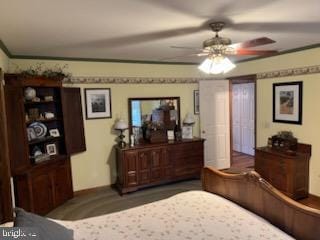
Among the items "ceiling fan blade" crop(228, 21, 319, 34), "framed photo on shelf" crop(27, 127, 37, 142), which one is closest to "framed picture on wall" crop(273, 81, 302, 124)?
"ceiling fan blade" crop(228, 21, 319, 34)

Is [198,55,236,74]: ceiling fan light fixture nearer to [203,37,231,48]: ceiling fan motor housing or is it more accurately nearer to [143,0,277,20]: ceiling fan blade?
[203,37,231,48]: ceiling fan motor housing

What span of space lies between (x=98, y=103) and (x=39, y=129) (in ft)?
3.57

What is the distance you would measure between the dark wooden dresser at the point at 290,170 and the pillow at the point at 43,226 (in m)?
3.17

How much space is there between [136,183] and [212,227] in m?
2.57

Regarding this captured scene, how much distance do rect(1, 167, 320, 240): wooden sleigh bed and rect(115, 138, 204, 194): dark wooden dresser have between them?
6.25ft

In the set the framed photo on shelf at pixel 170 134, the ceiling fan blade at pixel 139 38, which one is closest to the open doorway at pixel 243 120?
the framed photo on shelf at pixel 170 134

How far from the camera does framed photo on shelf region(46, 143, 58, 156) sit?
3.81m

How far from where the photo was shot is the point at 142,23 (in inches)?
94.5

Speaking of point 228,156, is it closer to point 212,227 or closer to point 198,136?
point 198,136

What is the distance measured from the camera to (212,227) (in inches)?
73.0

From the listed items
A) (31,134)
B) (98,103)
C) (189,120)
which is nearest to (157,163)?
(189,120)

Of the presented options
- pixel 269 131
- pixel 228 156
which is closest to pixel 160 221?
pixel 269 131

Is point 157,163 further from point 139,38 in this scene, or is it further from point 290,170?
point 139,38

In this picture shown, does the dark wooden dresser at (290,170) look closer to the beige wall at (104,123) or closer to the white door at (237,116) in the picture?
the beige wall at (104,123)
